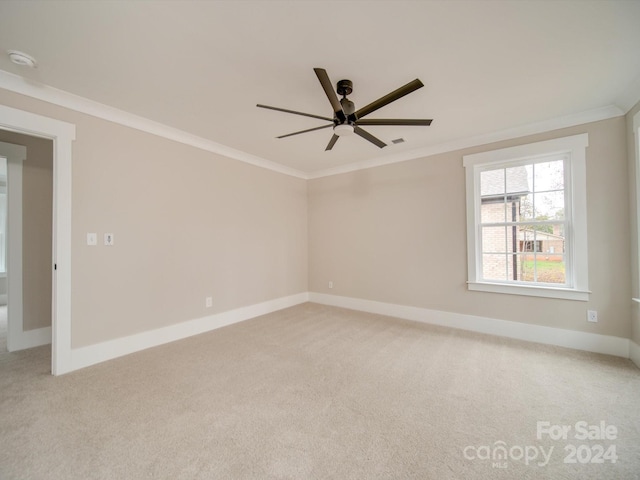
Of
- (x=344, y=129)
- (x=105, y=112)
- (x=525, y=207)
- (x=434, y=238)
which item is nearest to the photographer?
(x=344, y=129)

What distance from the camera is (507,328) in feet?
10.8

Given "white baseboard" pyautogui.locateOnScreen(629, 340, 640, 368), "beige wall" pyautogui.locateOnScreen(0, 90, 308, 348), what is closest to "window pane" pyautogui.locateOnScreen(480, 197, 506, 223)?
"white baseboard" pyautogui.locateOnScreen(629, 340, 640, 368)

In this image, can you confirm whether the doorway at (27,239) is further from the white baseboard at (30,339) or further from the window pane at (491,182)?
the window pane at (491,182)

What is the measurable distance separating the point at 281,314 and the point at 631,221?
4381 millimetres

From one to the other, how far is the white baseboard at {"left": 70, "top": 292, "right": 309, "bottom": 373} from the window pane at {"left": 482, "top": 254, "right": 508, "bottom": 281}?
327 cm

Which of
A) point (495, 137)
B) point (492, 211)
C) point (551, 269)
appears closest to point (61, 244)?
point (492, 211)

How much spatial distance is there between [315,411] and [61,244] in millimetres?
2714

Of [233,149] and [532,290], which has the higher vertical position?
[233,149]

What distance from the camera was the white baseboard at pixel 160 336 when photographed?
257 centimetres

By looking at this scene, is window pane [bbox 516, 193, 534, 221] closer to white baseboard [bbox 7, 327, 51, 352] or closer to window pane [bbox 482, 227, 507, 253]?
window pane [bbox 482, 227, 507, 253]

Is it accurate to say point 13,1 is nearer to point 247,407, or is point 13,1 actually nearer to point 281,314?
point 247,407

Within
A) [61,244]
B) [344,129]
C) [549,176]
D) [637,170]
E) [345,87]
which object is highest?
[345,87]

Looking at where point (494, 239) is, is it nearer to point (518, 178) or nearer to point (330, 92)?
point (518, 178)

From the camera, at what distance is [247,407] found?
6.29 ft
